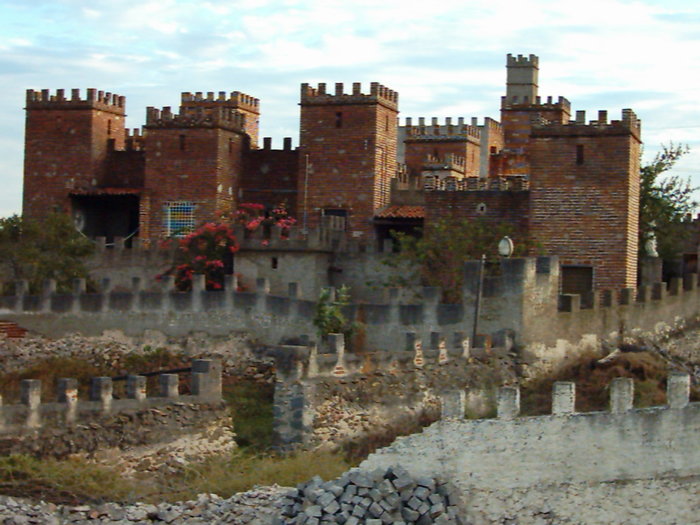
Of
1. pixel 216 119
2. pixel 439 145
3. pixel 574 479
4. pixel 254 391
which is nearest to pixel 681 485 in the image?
pixel 574 479

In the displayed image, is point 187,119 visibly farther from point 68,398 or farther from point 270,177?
point 68,398

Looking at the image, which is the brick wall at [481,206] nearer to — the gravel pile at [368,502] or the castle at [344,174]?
the castle at [344,174]

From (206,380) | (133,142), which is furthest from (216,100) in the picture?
(206,380)

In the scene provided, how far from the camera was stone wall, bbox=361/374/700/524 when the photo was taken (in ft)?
112

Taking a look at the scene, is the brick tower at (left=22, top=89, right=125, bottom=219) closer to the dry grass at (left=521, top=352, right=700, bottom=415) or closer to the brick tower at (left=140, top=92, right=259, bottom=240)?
the brick tower at (left=140, top=92, right=259, bottom=240)

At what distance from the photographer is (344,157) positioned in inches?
2077

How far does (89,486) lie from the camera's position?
3431cm

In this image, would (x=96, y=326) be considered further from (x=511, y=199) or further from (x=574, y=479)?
(x=574, y=479)

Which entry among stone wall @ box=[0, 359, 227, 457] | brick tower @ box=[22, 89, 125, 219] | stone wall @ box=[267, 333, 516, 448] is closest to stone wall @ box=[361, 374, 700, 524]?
stone wall @ box=[267, 333, 516, 448]

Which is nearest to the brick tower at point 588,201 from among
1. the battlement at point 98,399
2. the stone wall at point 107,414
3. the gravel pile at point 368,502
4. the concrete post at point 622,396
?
the battlement at point 98,399

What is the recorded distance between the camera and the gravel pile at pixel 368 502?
32062mm

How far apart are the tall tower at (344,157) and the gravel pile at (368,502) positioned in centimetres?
1972

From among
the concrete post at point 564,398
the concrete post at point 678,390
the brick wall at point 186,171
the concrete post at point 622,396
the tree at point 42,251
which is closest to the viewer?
the concrete post at point 678,390

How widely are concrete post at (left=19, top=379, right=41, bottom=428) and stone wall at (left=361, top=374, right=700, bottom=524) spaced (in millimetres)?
7003
